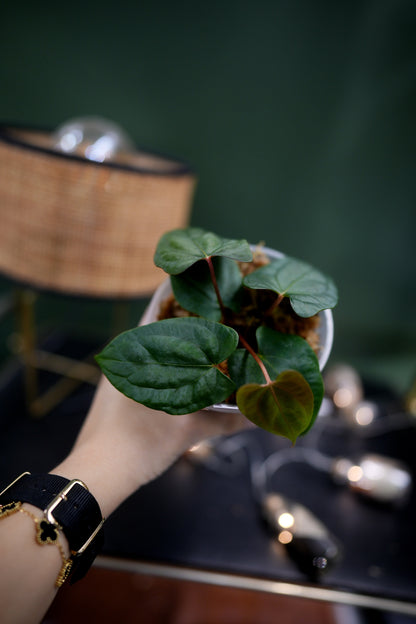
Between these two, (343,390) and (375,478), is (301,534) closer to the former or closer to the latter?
(375,478)

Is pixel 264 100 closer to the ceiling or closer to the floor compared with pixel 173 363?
closer to the ceiling

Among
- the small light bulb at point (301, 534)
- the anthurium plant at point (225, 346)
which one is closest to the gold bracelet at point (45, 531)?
the anthurium plant at point (225, 346)

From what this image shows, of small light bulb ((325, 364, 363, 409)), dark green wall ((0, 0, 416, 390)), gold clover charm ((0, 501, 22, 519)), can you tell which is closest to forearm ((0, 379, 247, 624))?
gold clover charm ((0, 501, 22, 519))

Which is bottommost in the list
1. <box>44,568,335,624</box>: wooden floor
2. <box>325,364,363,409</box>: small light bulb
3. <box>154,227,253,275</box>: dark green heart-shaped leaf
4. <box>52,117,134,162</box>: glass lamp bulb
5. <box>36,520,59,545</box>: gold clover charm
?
<box>44,568,335,624</box>: wooden floor

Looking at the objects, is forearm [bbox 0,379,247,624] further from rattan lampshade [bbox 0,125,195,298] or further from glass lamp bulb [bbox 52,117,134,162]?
glass lamp bulb [bbox 52,117,134,162]

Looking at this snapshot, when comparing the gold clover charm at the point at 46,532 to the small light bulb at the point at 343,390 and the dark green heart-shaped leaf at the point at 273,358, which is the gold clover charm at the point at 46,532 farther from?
the small light bulb at the point at 343,390

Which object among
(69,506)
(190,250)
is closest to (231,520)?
(69,506)
